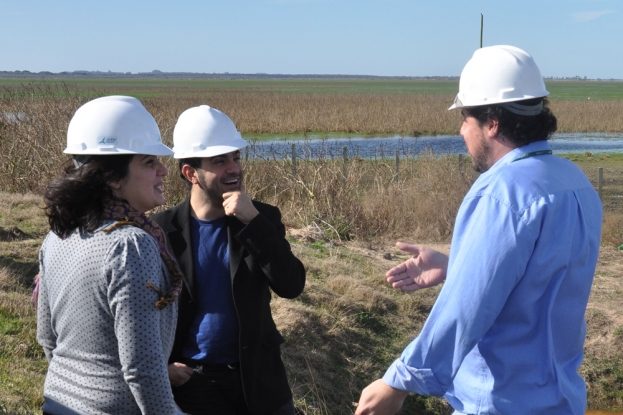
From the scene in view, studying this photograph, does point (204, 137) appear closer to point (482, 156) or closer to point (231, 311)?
point (231, 311)

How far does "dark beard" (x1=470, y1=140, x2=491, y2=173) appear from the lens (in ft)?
7.49

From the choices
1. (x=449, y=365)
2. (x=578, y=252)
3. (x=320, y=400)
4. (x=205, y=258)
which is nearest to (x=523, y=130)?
(x=578, y=252)

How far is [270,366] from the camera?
2883 mm

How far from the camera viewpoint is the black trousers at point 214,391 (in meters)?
2.84

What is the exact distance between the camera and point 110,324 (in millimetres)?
2033

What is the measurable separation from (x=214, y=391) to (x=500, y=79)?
5.17ft

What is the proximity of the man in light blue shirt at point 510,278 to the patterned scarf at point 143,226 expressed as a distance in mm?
678

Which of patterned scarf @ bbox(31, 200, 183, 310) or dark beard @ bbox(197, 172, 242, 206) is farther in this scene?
dark beard @ bbox(197, 172, 242, 206)

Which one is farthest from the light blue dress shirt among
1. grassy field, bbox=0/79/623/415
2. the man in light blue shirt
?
grassy field, bbox=0/79/623/415

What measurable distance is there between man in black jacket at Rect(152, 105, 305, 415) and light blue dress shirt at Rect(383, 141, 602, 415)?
752 millimetres

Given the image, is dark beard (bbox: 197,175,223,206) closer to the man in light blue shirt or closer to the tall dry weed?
the man in light blue shirt

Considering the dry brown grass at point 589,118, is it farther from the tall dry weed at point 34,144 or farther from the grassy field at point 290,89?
the tall dry weed at point 34,144

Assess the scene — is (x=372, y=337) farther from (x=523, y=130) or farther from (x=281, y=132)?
(x=281, y=132)

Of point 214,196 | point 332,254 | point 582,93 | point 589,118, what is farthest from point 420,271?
point 582,93
